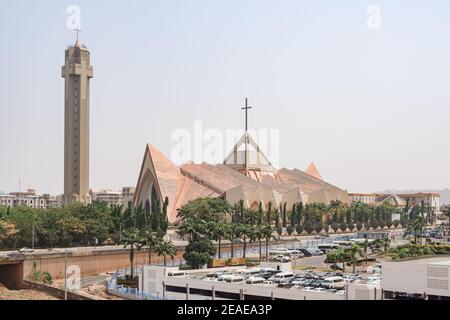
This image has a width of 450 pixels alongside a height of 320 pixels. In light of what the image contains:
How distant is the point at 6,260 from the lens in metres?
36.5

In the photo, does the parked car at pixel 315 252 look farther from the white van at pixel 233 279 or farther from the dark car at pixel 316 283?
the white van at pixel 233 279

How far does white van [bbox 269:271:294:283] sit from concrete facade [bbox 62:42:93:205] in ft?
156

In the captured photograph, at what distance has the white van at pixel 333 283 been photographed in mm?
24383

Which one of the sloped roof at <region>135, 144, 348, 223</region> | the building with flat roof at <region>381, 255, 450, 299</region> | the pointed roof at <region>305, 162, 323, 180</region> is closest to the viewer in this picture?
the building with flat roof at <region>381, 255, 450, 299</region>

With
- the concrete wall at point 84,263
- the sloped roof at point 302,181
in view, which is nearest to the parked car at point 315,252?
the concrete wall at point 84,263

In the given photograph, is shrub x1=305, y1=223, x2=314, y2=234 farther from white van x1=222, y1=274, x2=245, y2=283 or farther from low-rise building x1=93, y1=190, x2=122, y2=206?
low-rise building x1=93, y1=190, x2=122, y2=206

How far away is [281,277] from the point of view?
2825 centimetres

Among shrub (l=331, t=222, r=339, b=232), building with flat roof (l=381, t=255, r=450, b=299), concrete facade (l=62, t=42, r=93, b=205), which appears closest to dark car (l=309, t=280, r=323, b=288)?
building with flat roof (l=381, t=255, r=450, b=299)

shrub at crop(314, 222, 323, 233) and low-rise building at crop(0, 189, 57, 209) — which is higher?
low-rise building at crop(0, 189, 57, 209)

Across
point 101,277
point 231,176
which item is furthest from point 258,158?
point 101,277

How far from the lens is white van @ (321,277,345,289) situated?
80.0ft

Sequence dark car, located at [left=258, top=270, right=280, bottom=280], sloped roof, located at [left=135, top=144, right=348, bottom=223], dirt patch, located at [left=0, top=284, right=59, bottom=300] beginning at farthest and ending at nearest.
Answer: sloped roof, located at [left=135, top=144, right=348, bottom=223]
dirt patch, located at [left=0, top=284, right=59, bottom=300]
dark car, located at [left=258, top=270, right=280, bottom=280]

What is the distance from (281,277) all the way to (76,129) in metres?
50.4
